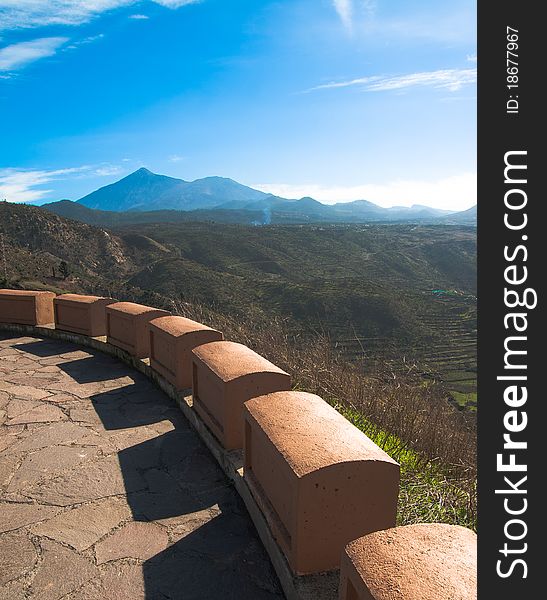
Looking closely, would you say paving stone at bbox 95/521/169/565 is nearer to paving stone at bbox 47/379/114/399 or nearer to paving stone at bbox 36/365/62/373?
paving stone at bbox 47/379/114/399

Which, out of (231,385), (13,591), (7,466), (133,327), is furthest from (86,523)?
(133,327)

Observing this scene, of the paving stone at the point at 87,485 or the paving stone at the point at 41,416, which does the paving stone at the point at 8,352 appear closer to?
the paving stone at the point at 41,416

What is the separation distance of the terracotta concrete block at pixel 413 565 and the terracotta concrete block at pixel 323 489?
0.42m

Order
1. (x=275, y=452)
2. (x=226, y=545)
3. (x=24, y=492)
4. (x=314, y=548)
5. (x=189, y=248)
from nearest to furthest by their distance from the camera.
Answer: (x=314, y=548) → (x=275, y=452) → (x=226, y=545) → (x=24, y=492) → (x=189, y=248)

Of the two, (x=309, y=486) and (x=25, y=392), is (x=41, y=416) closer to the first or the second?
(x=25, y=392)

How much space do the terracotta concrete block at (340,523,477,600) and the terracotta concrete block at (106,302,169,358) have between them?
4.25 metres

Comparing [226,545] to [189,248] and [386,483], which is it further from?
[189,248]

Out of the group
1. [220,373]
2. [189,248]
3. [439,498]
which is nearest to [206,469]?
[220,373]

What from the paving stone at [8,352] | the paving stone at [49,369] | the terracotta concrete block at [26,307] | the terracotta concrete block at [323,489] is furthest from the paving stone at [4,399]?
the terracotta concrete block at [323,489]

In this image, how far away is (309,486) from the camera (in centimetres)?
197

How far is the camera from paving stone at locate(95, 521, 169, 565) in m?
2.39

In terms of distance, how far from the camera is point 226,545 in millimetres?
2510

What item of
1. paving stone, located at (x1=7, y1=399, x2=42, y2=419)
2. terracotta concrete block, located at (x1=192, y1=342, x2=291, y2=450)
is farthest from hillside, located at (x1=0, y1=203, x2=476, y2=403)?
paving stone, located at (x1=7, y1=399, x2=42, y2=419)

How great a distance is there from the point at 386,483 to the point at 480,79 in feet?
5.39
